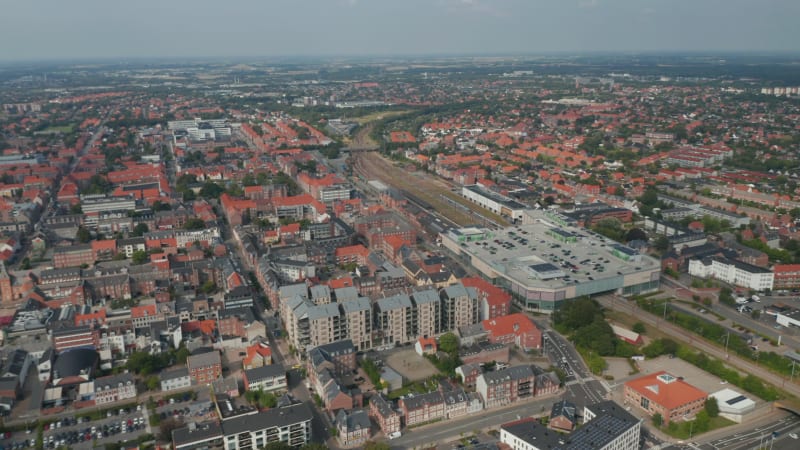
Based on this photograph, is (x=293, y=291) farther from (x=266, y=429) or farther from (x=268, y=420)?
(x=266, y=429)

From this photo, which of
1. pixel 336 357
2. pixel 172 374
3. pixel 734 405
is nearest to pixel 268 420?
pixel 336 357

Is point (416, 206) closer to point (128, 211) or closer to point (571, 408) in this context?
point (128, 211)

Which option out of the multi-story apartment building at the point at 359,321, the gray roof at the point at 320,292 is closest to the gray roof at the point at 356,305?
the multi-story apartment building at the point at 359,321

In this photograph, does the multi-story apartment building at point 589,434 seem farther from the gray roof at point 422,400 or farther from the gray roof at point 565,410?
the gray roof at point 422,400

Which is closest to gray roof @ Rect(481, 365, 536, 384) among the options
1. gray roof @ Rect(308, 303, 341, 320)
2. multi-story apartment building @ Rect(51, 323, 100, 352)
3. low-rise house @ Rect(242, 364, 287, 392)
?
gray roof @ Rect(308, 303, 341, 320)

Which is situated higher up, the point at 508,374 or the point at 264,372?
the point at 508,374

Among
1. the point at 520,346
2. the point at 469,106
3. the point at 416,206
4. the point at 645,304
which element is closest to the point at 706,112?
the point at 469,106
